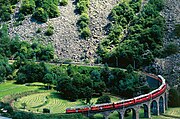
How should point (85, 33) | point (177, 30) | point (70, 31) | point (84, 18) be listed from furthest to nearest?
point (84, 18)
point (70, 31)
point (85, 33)
point (177, 30)

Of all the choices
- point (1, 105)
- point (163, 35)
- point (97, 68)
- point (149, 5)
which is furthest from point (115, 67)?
point (1, 105)

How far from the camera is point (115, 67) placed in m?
114

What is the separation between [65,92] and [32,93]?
7.36 m

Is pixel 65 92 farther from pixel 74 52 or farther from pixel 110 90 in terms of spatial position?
pixel 74 52

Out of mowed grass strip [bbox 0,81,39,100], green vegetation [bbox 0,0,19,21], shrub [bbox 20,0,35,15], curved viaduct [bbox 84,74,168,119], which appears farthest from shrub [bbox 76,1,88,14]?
curved viaduct [bbox 84,74,168,119]

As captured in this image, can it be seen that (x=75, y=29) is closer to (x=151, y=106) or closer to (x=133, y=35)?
(x=133, y=35)

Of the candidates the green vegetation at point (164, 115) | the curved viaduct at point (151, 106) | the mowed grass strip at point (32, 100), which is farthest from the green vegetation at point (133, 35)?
the mowed grass strip at point (32, 100)

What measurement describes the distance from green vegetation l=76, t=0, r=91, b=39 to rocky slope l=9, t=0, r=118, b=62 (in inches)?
46.2

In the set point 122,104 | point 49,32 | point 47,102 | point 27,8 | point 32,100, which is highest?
point 27,8

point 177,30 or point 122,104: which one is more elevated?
point 177,30

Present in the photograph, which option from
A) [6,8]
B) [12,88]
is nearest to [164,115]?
[12,88]

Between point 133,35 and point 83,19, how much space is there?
16.2 m

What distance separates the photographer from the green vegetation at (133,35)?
364 ft

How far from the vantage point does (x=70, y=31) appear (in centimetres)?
12712
